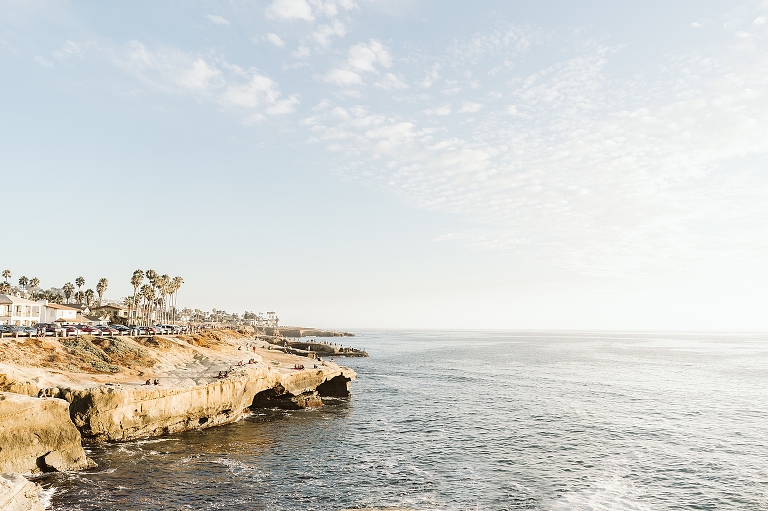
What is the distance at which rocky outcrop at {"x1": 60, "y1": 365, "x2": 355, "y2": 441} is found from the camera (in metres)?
33.7

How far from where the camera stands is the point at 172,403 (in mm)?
38562

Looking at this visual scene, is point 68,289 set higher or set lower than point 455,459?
higher

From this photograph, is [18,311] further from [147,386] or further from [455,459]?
[455,459]

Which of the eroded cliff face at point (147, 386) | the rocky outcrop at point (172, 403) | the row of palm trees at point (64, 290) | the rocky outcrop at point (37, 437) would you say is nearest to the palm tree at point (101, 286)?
the row of palm trees at point (64, 290)

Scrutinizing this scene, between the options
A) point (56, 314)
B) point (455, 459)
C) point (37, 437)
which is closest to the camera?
point (37, 437)

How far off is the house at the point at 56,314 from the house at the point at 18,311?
164cm

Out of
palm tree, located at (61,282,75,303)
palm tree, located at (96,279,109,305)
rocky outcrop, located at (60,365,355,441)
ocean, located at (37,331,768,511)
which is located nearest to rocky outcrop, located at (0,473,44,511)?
ocean, located at (37,331,768,511)

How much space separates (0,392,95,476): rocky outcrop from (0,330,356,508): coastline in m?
0.05

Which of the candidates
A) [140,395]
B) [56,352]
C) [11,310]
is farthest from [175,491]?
[11,310]

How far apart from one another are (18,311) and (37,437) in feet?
245

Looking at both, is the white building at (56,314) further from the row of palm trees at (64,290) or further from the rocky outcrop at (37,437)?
the rocky outcrop at (37,437)

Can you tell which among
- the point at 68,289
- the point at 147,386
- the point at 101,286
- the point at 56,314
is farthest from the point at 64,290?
the point at 147,386

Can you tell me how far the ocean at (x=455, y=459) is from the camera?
26192 millimetres

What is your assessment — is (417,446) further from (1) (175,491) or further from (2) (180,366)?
(2) (180,366)
